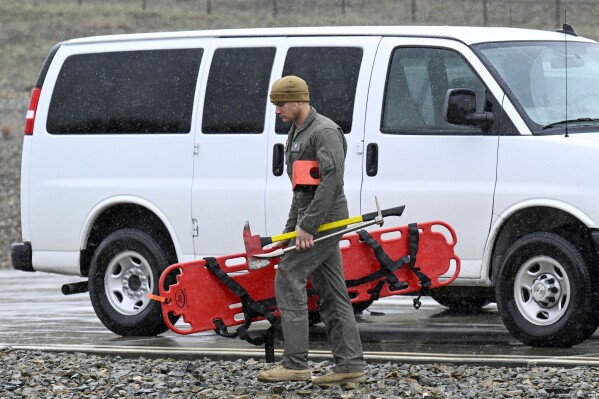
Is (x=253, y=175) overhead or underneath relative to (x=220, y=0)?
underneath

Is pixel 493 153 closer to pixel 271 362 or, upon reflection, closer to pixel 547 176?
pixel 547 176

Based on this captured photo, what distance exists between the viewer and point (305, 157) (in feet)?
31.2

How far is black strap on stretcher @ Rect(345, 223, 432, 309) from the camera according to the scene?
36.1 feet

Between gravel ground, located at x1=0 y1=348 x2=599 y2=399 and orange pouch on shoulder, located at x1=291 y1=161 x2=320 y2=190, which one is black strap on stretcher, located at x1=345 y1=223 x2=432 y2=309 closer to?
gravel ground, located at x1=0 y1=348 x2=599 y2=399

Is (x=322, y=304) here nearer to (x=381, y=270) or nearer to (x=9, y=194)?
(x=381, y=270)

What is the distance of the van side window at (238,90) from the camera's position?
497 inches

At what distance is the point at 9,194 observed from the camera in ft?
94.6

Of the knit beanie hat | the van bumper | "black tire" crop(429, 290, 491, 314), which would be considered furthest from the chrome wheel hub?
the van bumper

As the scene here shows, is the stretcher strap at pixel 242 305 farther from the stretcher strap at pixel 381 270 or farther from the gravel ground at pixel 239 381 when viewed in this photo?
the stretcher strap at pixel 381 270

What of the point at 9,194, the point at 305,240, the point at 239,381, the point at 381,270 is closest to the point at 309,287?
the point at 381,270

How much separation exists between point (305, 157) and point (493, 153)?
239cm

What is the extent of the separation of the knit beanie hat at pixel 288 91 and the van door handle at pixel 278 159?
9.17 ft

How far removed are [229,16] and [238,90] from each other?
40090 millimetres

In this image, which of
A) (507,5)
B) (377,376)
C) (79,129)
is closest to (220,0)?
(507,5)
